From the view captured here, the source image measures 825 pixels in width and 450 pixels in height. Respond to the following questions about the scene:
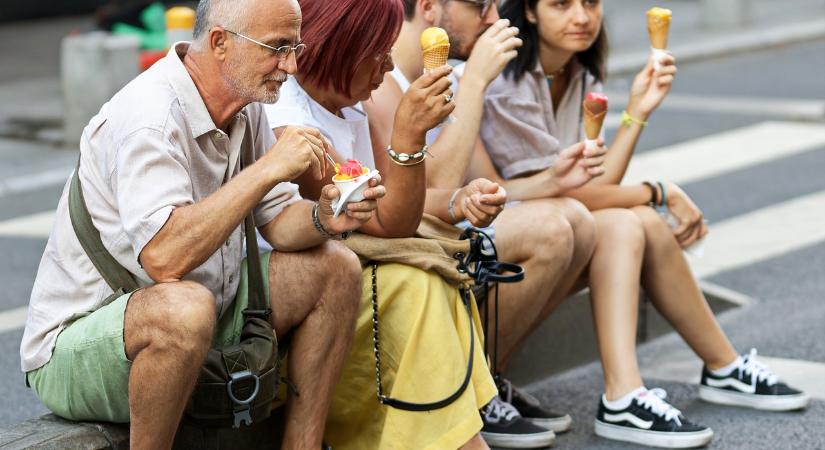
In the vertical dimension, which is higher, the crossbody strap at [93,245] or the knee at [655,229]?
the crossbody strap at [93,245]

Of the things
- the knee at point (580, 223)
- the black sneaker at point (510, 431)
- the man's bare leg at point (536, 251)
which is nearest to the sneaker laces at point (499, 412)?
the black sneaker at point (510, 431)

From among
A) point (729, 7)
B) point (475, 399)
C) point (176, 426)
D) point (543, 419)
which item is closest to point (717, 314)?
point (543, 419)

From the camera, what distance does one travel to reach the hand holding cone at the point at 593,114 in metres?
4.15

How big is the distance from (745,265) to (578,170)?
2243 mm

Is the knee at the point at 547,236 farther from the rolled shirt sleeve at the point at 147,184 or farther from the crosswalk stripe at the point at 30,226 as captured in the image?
the crosswalk stripe at the point at 30,226

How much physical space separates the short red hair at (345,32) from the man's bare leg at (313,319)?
1.73ft

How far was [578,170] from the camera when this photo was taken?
416cm

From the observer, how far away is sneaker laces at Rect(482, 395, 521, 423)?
4.08 metres

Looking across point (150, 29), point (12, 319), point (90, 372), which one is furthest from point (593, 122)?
point (150, 29)

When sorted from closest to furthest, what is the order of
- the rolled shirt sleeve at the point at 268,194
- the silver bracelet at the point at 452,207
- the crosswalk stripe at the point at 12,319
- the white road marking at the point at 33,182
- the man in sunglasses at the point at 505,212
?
1. the rolled shirt sleeve at the point at 268,194
2. the silver bracelet at the point at 452,207
3. the man in sunglasses at the point at 505,212
4. the crosswalk stripe at the point at 12,319
5. the white road marking at the point at 33,182

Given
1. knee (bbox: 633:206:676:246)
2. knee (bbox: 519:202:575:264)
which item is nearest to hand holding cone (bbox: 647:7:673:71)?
knee (bbox: 633:206:676:246)

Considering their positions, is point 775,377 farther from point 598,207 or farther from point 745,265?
point 745,265

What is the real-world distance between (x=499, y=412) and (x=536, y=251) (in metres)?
0.49

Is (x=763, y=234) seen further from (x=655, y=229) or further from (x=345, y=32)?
(x=345, y=32)
